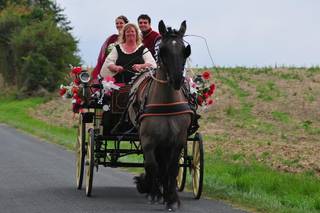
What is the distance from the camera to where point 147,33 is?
12398 millimetres

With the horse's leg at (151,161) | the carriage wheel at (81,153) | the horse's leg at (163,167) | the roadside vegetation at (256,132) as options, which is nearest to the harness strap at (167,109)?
the horse's leg at (151,161)

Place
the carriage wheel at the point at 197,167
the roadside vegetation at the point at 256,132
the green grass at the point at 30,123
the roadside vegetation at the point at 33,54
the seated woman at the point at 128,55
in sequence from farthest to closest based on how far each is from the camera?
the roadside vegetation at the point at 33,54, the green grass at the point at 30,123, the roadside vegetation at the point at 256,132, the seated woman at the point at 128,55, the carriage wheel at the point at 197,167

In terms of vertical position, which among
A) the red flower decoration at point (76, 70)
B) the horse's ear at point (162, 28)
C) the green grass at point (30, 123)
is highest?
the horse's ear at point (162, 28)

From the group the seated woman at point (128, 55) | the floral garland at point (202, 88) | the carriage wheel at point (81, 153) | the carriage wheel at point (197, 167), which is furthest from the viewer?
the carriage wheel at point (81, 153)

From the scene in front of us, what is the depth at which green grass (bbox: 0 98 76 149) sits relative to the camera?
85.0 feet

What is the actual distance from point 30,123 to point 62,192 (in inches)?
984

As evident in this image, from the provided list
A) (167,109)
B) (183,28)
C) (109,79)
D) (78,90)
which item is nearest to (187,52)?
(183,28)

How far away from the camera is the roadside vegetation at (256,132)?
12.2 meters

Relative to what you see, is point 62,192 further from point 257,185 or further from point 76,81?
point 257,185

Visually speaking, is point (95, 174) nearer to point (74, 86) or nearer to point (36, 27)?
point (74, 86)

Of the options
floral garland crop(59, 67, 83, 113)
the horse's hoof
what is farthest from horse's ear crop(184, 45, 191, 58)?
floral garland crop(59, 67, 83, 113)

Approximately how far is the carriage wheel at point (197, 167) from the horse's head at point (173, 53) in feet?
6.20

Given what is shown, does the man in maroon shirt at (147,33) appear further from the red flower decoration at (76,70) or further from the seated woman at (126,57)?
the red flower decoration at (76,70)

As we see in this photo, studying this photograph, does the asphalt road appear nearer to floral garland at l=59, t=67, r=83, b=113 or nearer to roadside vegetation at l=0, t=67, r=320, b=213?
roadside vegetation at l=0, t=67, r=320, b=213
